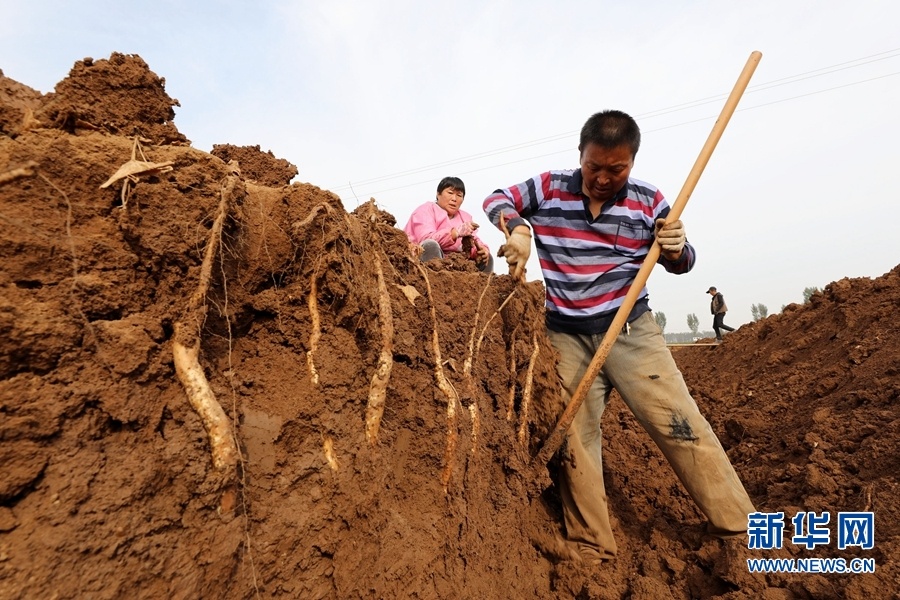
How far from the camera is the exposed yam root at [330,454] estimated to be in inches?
62.7

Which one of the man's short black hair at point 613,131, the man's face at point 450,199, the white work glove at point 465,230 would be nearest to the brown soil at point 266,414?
the man's short black hair at point 613,131

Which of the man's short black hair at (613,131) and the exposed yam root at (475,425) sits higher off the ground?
the man's short black hair at (613,131)

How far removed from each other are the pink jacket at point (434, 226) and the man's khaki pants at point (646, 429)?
2.00 m

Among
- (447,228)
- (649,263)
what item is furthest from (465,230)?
(649,263)

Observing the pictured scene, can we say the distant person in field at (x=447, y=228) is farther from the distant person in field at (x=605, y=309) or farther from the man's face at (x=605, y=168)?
the man's face at (x=605, y=168)

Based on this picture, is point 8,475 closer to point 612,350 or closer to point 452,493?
point 452,493

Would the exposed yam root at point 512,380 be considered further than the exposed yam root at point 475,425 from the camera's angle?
Yes

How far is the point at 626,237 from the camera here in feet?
8.96

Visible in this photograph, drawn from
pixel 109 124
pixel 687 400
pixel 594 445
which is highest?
pixel 109 124

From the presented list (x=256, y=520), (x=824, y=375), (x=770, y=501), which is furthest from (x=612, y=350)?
(x=824, y=375)

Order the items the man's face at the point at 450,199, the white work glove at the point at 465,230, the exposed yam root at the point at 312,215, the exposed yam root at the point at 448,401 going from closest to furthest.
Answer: the exposed yam root at the point at 312,215 < the exposed yam root at the point at 448,401 < the white work glove at the point at 465,230 < the man's face at the point at 450,199

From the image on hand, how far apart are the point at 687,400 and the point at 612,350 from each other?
478 mm

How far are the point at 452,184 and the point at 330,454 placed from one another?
12.0 ft

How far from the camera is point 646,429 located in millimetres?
2625
